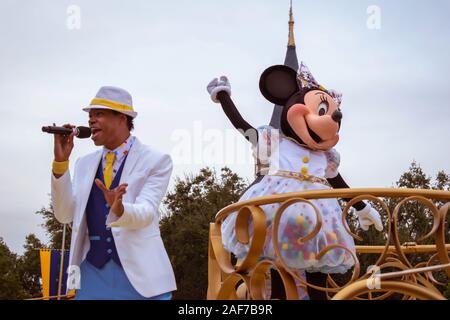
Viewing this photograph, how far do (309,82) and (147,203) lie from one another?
1570mm

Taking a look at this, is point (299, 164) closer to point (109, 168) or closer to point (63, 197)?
point (109, 168)

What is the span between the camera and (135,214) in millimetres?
2547

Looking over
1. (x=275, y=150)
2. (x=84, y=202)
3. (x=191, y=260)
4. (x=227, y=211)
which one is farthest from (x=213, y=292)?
(x=191, y=260)

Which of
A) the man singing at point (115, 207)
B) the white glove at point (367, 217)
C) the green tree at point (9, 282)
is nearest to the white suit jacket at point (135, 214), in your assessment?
the man singing at point (115, 207)

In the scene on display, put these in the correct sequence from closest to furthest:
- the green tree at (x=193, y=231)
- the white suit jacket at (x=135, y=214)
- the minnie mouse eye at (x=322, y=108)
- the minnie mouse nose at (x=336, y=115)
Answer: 1. the white suit jacket at (x=135, y=214)
2. the minnie mouse nose at (x=336, y=115)
3. the minnie mouse eye at (x=322, y=108)
4. the green tree at (x=193, y=231)

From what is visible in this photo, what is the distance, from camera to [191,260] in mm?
15531

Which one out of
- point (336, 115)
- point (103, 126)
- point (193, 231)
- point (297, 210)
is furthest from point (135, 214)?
point (193, 231)

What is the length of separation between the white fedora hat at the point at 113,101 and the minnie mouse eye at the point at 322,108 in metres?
1.23

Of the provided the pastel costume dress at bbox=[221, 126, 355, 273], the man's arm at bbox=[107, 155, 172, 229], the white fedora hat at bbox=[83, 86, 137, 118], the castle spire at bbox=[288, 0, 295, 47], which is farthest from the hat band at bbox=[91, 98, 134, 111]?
the castle spire at bbox=[288, 0, 295, 47]

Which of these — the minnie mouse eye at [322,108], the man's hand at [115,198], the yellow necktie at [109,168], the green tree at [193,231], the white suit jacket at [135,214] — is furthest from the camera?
the green tree at [193,231]

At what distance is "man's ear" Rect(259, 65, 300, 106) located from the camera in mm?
3816

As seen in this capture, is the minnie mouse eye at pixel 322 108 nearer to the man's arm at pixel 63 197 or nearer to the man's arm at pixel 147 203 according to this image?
the man's arm at pixel 147 203

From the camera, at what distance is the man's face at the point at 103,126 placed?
2916 mm
